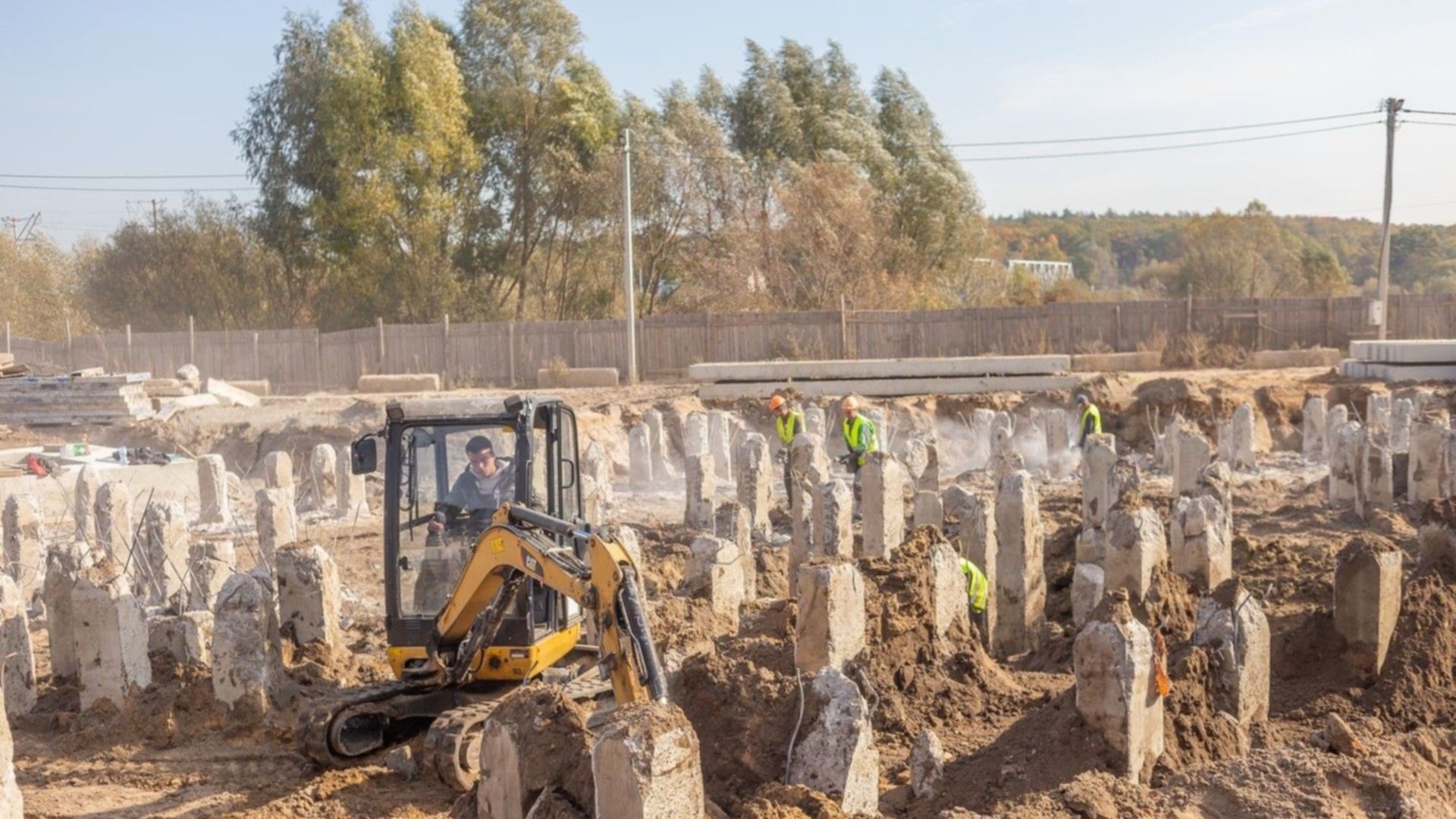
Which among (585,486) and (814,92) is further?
(814,92)

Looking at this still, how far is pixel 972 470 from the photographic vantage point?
17.3m

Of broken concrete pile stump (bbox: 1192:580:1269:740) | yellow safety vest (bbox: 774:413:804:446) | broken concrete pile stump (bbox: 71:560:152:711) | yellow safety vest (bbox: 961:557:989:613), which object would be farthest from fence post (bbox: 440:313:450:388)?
broken concrete pile stump (bbox: 1192:580:1269:740)

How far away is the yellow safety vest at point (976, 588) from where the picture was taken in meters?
8.42

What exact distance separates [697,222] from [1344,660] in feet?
89.4

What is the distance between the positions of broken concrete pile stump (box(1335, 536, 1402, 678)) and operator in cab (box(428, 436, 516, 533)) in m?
4.24

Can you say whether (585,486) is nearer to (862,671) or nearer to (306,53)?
(862,671)

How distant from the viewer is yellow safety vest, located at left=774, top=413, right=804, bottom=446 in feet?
45.9

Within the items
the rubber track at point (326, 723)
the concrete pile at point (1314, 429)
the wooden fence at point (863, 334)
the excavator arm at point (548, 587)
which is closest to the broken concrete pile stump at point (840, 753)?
the excavator arm at point (548, 587)

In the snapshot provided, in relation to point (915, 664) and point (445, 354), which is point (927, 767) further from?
point (445, 354)

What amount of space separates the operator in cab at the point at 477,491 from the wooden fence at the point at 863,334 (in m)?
18.6

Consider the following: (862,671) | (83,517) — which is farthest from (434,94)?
(862,671)

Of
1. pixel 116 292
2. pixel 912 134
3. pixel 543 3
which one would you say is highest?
pixel 543 3

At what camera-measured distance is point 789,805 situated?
15.4 ft

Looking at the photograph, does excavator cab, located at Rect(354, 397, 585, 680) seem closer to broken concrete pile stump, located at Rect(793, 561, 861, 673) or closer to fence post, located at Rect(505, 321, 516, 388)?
broken concrete pile stump, located at Rect(793, 561, 861, 673)
